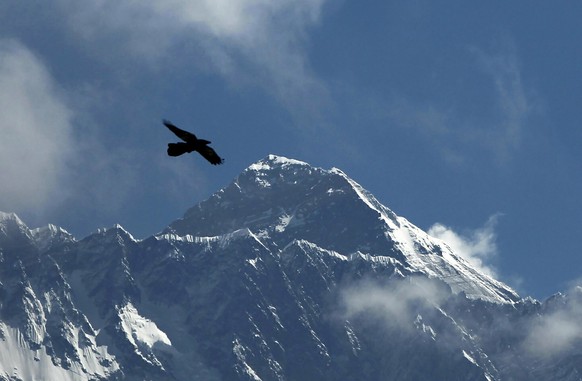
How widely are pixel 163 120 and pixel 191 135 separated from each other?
163cm

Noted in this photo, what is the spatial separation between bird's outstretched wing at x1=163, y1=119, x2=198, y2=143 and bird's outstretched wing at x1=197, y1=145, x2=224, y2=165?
0.59 metres

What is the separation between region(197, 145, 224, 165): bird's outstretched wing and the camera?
74250mm

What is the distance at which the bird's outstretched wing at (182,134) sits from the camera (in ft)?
240

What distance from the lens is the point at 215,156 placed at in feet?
244

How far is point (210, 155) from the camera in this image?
74.6 m

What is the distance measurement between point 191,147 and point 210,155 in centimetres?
102

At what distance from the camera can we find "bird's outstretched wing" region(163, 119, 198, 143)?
73.2m

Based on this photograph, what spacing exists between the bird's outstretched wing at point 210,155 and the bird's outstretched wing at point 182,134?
0.59 metres

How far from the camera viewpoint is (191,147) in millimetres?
75000

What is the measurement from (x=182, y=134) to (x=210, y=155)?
153cm

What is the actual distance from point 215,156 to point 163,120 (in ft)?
9.48

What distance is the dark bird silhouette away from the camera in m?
74.1

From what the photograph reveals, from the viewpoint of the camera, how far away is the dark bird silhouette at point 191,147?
74.1 m

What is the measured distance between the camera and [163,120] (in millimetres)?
73125
